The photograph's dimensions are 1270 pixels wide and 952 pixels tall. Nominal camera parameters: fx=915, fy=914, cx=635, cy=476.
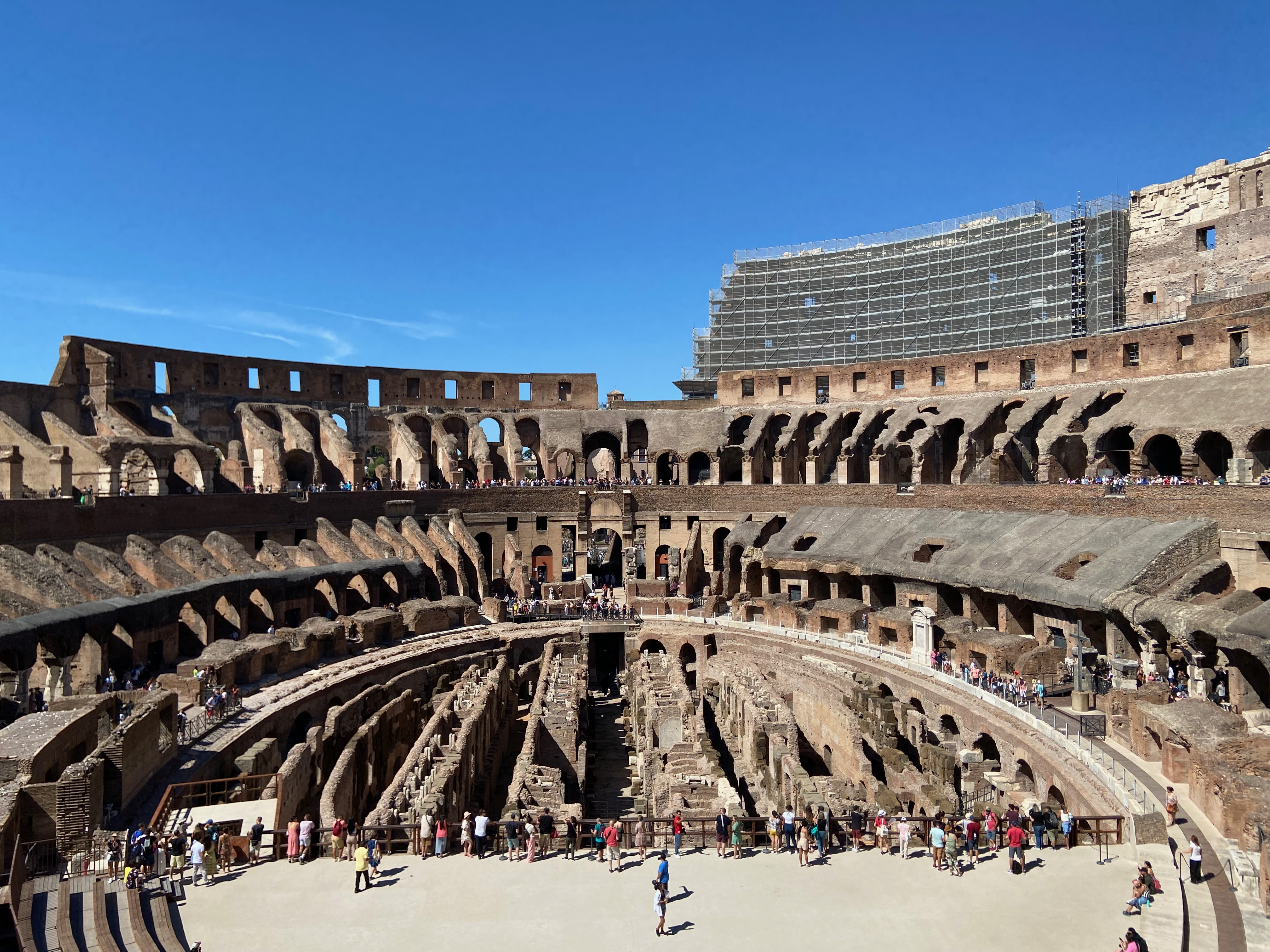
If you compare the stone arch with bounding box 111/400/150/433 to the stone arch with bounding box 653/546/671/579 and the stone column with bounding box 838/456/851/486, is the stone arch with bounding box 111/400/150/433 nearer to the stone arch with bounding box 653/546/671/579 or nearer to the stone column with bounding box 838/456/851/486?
the stone arch with bounding box 653/546/671/579

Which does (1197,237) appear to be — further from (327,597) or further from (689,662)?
(327,597)

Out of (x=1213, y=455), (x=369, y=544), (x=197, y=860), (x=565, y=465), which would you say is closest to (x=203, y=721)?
(x=197, y=860)

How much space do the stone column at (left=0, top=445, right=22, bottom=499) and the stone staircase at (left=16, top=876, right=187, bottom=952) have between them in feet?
68.2

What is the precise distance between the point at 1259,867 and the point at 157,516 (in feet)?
108

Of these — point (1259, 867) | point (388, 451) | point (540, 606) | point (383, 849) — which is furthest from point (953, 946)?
point (388, 451)

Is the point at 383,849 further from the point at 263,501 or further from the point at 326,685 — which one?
the point at 263,501

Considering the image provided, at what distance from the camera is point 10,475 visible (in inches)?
1165

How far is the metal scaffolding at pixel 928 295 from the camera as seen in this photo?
156 feet

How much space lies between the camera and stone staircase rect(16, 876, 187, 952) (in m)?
11.6

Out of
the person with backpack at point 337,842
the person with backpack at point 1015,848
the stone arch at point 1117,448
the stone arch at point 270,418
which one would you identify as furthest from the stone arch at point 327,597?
the stone arch at point 1117,448

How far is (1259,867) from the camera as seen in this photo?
13.0 meters

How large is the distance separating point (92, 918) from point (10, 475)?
22.5 m

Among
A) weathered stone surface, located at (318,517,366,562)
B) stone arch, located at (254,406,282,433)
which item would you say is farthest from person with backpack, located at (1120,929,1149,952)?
stone arch, located at (254,406,282,433)

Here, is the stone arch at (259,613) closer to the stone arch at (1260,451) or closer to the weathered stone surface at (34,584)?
the weathered stone surface at (34,584)
